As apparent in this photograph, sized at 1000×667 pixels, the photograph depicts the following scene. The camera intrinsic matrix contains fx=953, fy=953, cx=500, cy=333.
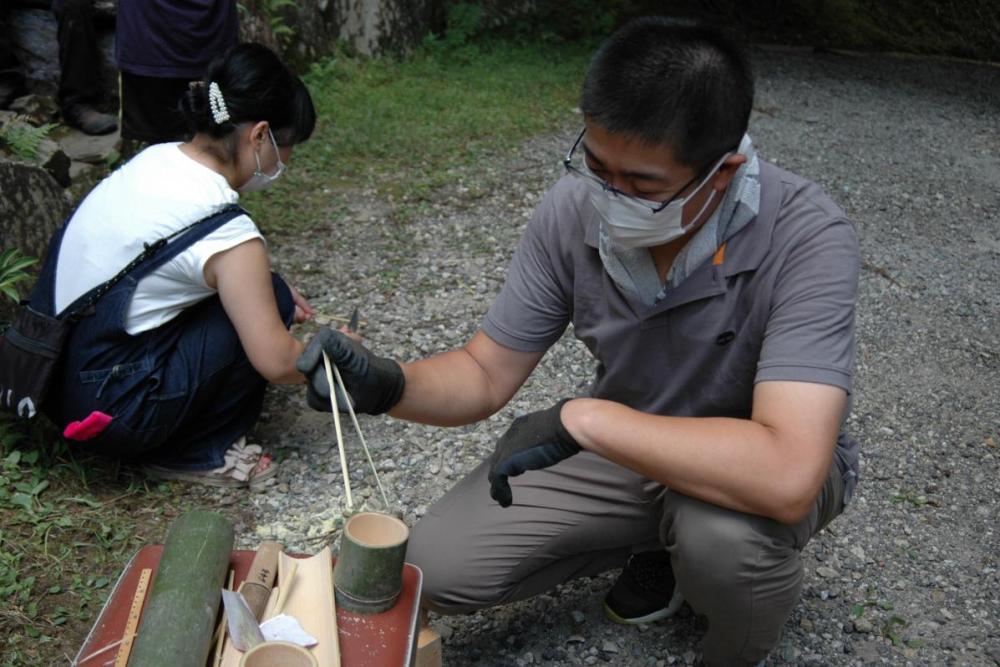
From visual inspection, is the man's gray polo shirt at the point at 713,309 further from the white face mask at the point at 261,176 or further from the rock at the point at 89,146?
the rock at the point at 89,146

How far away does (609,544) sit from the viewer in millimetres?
2396

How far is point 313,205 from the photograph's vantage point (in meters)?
5.10

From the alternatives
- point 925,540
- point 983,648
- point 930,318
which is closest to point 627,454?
point 983,648

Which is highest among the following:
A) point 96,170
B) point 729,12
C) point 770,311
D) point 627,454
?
point 770,311

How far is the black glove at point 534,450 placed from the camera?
2016 millimetres

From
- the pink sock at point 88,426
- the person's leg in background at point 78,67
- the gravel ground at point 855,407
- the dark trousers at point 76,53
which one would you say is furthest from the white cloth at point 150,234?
the dark trousers at point 76,53

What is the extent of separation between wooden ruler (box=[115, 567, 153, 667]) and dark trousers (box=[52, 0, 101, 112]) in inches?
160

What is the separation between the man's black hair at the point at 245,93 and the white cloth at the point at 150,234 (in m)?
0.15

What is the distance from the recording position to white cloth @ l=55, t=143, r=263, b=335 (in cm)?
270

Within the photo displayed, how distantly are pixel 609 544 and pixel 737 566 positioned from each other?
45 centimetres

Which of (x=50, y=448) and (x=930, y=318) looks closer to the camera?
(x=50, y=448)

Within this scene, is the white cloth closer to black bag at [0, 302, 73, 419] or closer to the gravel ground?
black bag at [0, 302, 73, 419]

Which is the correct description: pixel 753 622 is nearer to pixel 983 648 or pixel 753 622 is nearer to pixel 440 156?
pixel 983 648

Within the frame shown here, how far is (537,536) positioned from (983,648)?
1.26 m
